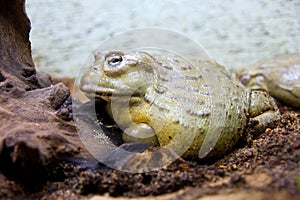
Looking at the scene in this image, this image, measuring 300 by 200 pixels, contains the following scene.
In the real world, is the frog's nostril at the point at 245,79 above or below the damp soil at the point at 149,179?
above

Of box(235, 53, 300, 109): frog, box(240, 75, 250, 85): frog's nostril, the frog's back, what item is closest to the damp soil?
the frog's back

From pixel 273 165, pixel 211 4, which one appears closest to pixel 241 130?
pixel 273 165

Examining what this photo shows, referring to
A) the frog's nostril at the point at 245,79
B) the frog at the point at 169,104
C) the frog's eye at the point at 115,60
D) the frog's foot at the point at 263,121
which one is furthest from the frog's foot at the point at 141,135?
the frog's nostril at the point at 245,79

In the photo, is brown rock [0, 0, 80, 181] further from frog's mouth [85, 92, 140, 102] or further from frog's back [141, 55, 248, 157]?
frog's back [141, 55, 248, 157]

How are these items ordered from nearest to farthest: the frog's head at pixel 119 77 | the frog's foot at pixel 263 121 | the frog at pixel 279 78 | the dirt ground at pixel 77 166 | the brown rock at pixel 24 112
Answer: the dirt ground at pixel 77 166, the brown rock at pixel 24 112, the frog's head at pixel 119 77, the frog's foot at pixel 263 121, the frog at pixel 279 78

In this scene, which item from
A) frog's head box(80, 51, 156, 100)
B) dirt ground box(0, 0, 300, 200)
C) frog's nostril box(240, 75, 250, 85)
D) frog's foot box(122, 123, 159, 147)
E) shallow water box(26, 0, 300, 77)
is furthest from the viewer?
shallow water box(26, 0, 300, 77)

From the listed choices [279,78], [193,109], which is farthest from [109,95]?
[279,78]

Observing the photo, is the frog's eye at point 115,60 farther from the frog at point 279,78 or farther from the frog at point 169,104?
the frog at point 279,78

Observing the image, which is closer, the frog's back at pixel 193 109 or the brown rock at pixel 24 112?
the brown rock at pixel 24 112
